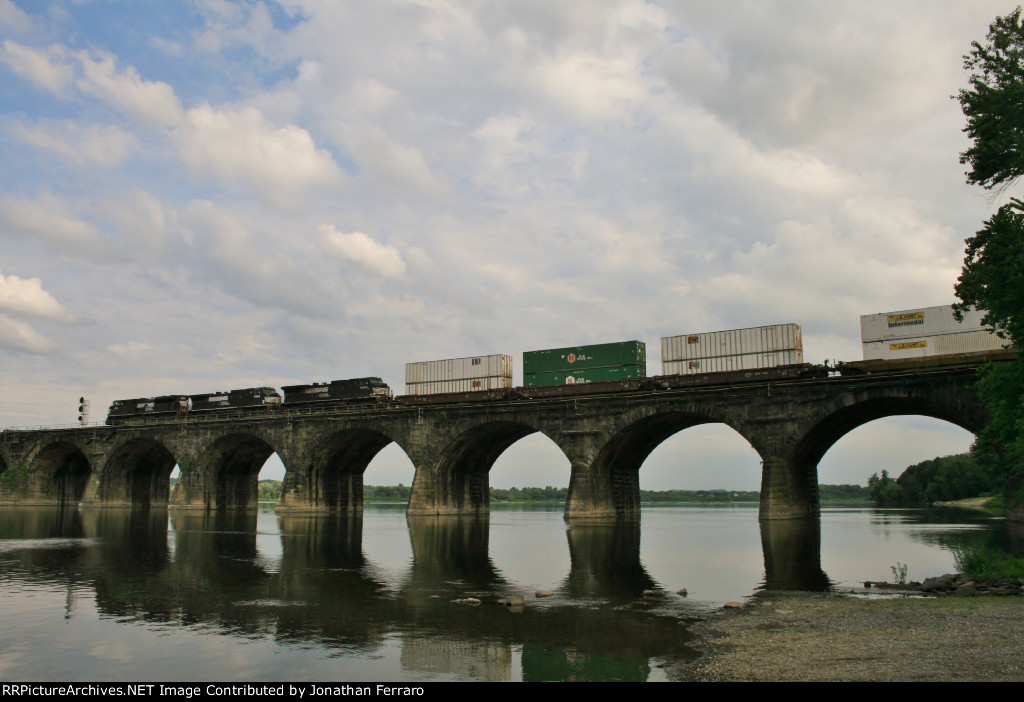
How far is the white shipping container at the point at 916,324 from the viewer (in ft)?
133

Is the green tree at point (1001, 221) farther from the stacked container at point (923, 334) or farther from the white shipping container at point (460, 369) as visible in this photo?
the white shipping container at point (460, 369)

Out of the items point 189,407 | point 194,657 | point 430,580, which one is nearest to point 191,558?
point 430,580

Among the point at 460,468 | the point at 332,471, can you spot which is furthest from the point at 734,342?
the point at 332,471

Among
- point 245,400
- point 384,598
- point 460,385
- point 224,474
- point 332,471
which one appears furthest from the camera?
point 224,474

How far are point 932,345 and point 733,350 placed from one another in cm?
1162

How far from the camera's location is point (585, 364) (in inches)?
2084

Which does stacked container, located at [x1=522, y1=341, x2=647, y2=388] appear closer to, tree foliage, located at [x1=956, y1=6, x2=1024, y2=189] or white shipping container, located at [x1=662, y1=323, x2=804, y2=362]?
white shipping container, located at [x1=662, y1=323, x2=804, y2=362]

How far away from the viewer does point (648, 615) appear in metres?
17.5

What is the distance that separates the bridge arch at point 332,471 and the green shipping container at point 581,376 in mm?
12905

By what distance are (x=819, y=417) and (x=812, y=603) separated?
26182mm

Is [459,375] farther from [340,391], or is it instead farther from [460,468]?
[340,391]

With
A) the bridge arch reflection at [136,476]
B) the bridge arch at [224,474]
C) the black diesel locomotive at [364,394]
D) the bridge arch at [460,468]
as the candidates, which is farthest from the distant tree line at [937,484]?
the bridge arch reflection at [136,476]

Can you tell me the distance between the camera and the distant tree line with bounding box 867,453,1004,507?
106m

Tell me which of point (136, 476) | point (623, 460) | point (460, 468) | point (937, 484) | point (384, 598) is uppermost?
point (623, 460)
